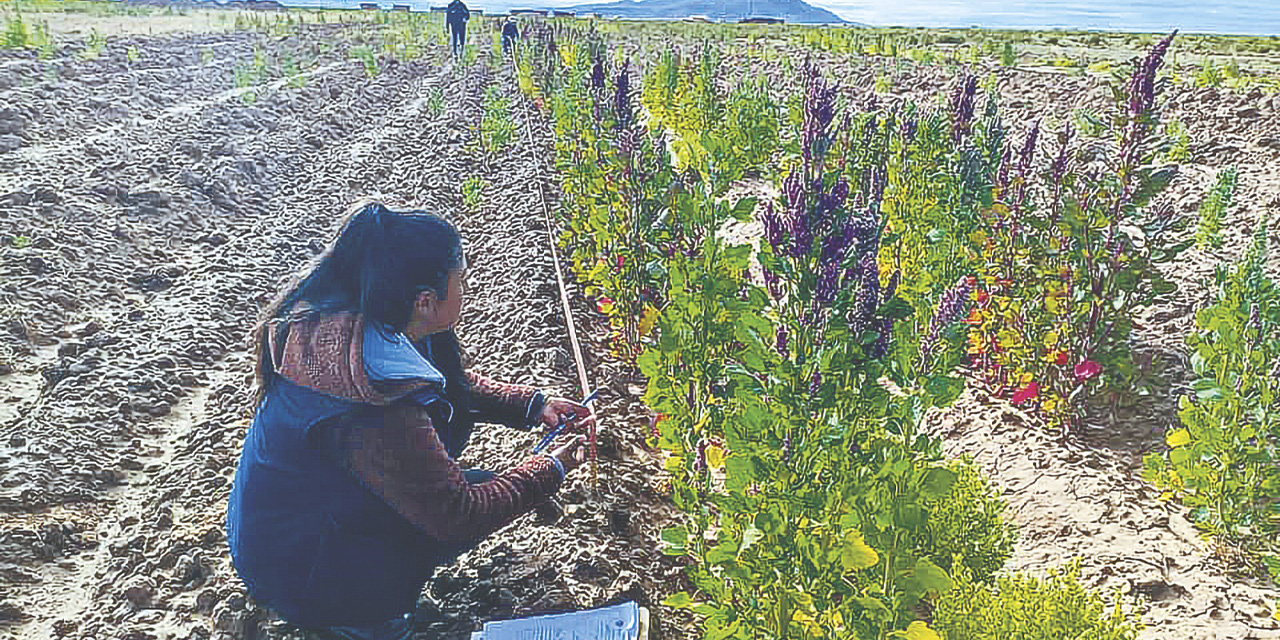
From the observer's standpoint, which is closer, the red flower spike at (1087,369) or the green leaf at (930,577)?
the green leaf at (930,577)

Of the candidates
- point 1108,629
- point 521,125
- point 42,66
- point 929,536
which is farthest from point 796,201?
point 42,66

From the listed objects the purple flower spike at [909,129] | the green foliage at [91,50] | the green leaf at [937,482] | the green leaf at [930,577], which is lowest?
the green leaf at [930,577]

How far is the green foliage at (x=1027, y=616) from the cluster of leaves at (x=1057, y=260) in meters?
1.18

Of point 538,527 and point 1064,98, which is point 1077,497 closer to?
point 538,527

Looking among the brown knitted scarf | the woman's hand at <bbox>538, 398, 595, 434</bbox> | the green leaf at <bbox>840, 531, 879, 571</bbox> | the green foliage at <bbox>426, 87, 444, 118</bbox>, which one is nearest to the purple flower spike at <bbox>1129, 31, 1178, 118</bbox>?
the woman's hand at <bbox>538, 398, 595, 434</bbox>

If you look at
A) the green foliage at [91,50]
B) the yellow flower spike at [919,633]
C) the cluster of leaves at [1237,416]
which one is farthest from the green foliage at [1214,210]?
the green foliage at [91,50]

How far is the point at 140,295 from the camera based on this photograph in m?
6.30

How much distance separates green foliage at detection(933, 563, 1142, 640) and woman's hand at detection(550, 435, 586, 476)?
3.58 ft

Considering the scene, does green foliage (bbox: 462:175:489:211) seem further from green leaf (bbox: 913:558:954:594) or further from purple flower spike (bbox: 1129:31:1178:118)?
green leaf (bbox: 913:558:954:594)

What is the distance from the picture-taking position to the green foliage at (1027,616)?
2340 millimetres

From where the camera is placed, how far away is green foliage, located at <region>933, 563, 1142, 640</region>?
2.34 meters

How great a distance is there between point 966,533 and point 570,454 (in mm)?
1173

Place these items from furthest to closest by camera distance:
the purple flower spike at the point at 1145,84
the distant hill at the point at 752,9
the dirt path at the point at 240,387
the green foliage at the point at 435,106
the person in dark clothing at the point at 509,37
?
the distant hill at the point at 752,9
the person in dark clothing at the point at 509,37
the green foliage at the point at 435,106
the purple flower spike at the point at 1145,84
the dirt path at the point at 240,387

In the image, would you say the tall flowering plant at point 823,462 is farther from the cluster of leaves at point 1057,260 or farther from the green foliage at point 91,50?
the green foliage at point 91,50
